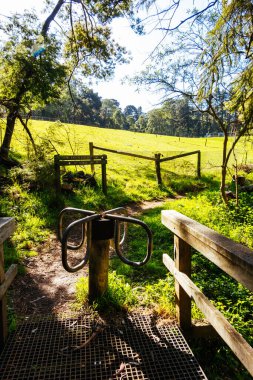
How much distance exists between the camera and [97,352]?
245 centimetres

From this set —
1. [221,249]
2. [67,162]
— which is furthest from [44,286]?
[67,162]

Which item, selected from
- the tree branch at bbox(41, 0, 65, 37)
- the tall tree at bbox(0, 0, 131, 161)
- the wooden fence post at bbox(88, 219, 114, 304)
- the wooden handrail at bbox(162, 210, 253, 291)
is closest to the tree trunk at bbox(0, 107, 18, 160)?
the tall tree at bbox(0, 0, 131, 161)

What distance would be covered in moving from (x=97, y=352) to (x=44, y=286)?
2.06 metres

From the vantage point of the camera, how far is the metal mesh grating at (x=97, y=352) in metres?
2.24

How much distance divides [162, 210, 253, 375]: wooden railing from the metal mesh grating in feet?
1.27

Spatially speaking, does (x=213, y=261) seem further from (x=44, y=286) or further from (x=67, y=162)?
(x=67, y=162)

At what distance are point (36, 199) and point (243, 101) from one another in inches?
233

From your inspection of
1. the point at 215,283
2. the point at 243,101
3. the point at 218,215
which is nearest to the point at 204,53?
the point at 243,101

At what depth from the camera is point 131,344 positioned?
256cm

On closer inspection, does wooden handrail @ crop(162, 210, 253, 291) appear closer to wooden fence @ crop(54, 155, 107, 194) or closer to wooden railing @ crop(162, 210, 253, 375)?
wooden railing @ crop(162, 210, 253, 375)

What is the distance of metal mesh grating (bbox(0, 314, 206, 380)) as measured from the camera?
2.24 metres

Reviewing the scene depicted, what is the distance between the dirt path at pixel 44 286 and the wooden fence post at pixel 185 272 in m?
1.40

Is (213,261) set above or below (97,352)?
above

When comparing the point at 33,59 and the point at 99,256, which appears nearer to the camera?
the point at 99,256
